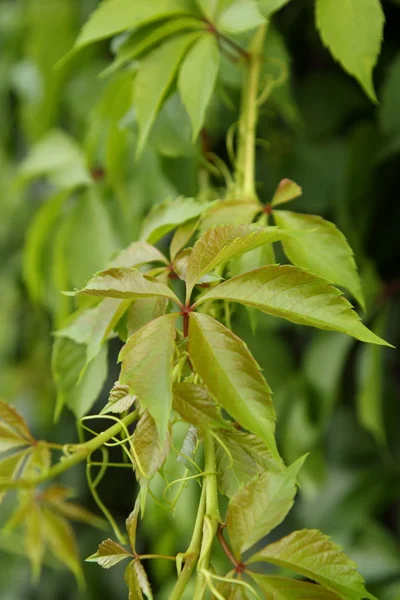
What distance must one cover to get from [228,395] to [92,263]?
36 cm

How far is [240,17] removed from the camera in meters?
0.43

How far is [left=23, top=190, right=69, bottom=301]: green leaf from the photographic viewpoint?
2.13 feet

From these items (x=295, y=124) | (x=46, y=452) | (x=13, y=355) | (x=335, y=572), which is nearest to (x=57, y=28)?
(x=295, y=124)

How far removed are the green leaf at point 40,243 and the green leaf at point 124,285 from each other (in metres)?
0.35

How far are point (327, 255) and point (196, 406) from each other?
14 cm

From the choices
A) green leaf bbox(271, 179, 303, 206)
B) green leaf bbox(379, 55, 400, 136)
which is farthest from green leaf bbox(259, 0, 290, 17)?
green leaf bbox(379, 55, 400, 136)

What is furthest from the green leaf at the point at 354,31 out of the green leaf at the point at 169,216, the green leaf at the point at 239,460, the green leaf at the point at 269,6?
the green leaf at the point at 239,460

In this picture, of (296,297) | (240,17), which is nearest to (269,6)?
(240,17)

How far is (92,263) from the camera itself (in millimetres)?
615

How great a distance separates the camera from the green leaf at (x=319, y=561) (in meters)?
0.28

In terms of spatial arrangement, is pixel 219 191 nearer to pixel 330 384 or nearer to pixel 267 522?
pixel 330 384

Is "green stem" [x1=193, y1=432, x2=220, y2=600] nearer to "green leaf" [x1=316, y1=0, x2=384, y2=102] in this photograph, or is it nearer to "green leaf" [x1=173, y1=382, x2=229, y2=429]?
"green leaf" [x1=173, y1=382, x2=229, y2=429]

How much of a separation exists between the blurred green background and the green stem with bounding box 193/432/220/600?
0.82 feet

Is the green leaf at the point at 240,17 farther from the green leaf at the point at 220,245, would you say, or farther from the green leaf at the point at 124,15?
the green leaf at the point at 220,245
